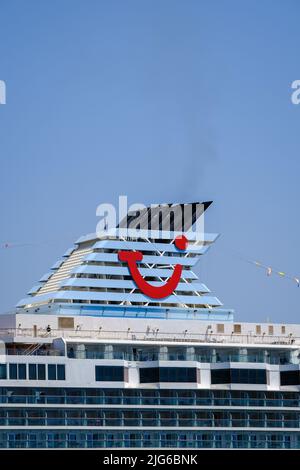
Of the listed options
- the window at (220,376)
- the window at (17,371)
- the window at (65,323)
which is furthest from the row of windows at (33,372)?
the window at (220,376)

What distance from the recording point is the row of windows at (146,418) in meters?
84.9

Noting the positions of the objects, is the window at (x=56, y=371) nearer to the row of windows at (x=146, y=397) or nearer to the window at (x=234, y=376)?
the row of windows at (x=146, y=397)

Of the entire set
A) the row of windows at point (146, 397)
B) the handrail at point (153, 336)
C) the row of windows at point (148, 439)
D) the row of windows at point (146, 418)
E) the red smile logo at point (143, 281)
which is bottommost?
the row of windows at point (148, 439)

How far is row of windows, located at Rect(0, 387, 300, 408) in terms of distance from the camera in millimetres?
85188

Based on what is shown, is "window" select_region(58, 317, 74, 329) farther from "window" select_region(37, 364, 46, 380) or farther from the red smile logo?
the red smile logo

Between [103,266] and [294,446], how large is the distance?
1395cm

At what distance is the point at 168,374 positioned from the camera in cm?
8869

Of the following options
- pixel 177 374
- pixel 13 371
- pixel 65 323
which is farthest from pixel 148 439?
pixel 13 371

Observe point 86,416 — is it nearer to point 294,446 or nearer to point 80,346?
point 80,346

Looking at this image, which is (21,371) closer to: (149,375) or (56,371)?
(56,371)

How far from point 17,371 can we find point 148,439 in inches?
305

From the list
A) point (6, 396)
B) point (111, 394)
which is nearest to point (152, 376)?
point (111, 394)

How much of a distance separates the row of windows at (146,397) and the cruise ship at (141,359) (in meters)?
0.05
